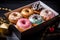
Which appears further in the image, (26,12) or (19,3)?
(19,3)

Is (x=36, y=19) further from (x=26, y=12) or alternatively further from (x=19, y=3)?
(x=19, y=3)

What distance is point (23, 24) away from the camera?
891 mm

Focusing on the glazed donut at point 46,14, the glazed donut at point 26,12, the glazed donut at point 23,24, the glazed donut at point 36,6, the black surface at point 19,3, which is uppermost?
the black surface at point 19,3

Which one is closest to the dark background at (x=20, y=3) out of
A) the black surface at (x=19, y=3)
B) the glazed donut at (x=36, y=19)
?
the black surface at (x=19, y=3)

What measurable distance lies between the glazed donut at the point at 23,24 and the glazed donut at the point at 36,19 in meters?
0.02

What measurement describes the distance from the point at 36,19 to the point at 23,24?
8 cm

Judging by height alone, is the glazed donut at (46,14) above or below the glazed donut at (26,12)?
below

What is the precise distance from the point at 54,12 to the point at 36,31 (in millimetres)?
163

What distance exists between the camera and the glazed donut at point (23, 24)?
34.1 inches

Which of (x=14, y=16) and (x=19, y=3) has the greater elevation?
(x=19, y=3)

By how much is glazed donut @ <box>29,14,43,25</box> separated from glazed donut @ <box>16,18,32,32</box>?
2 centimetres

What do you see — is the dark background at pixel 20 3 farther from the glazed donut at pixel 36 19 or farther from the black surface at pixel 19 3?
the glazed donut at pixel 36 19

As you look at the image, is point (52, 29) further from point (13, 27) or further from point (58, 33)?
point (13, 27)

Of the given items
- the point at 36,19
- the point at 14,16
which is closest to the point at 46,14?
the point at 36,19
